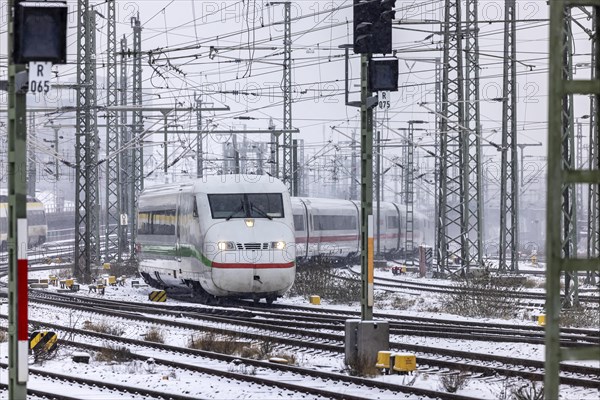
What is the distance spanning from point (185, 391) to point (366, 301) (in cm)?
331

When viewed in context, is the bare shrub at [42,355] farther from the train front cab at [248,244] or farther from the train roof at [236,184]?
the train roof at [236,184]

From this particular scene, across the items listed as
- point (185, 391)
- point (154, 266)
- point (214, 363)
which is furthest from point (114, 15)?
point (185, 391)

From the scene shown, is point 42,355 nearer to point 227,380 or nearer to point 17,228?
point 227,380

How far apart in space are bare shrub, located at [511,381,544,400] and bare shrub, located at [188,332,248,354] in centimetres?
589

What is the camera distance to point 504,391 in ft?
41.5

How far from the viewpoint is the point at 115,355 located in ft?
54.7

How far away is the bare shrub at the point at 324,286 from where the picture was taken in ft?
95.9

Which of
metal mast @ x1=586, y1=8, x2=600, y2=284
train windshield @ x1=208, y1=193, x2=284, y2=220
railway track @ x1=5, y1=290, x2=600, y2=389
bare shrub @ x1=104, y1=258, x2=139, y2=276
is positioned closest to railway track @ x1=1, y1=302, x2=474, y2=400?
railway track @ x1=5, y1=290, x2=600, y2=389

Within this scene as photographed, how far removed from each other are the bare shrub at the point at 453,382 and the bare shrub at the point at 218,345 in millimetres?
4742

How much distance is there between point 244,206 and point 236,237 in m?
0.91

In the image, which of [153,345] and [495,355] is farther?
[153,345]

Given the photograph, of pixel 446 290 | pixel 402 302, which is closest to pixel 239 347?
pixel 402 302

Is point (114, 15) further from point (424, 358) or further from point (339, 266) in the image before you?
point (424, 358)

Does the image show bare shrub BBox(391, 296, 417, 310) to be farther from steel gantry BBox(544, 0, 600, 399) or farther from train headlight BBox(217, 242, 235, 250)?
steel gantry BBox(544, 0, 600, 399)
